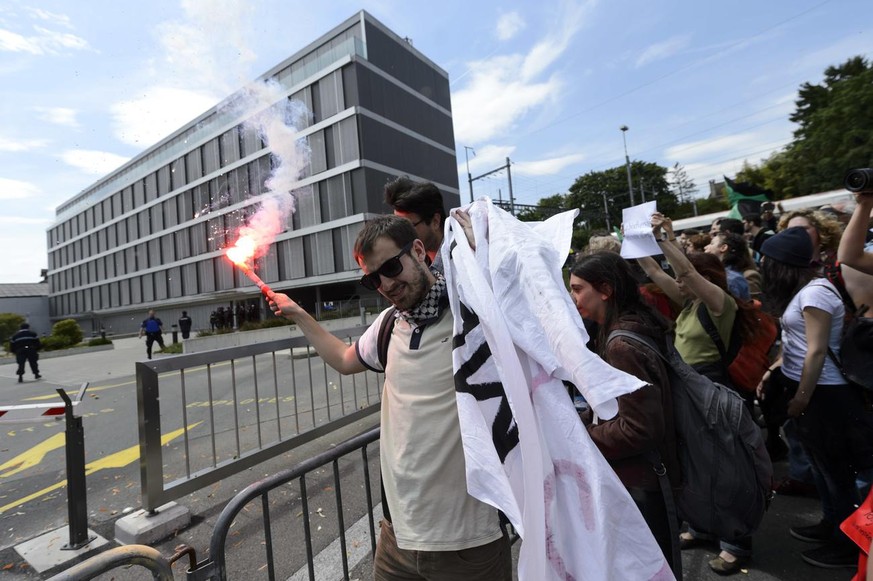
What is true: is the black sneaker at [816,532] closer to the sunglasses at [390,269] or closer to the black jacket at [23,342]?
the sunglasses at [390,269]

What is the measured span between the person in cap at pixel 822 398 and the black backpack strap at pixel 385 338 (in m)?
2.47

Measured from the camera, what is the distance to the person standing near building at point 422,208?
273cm

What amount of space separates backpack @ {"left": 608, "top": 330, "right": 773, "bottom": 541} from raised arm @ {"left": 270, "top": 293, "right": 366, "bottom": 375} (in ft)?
3.87

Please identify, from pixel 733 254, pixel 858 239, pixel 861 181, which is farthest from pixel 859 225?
pixel 733 254

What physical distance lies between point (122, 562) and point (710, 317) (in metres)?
3.34

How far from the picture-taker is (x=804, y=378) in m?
2.70

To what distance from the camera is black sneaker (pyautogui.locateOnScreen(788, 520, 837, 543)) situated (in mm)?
2863

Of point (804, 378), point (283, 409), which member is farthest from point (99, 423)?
point (804, 378)

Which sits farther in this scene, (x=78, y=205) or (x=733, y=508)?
(x=78, y=205)

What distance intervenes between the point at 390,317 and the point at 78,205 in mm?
80509

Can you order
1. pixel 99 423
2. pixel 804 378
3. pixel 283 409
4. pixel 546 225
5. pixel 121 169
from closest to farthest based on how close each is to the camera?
1. pixel 546 225
2. pixel 804 378
3. pixel 283 409
4. pixel 99 423
5. pixel 121 169

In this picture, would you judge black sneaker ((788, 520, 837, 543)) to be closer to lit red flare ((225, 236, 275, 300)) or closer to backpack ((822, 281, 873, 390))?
backpack ((822, 281, 873, 390))

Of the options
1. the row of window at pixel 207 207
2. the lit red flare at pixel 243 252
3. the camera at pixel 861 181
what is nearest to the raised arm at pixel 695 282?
the camera at pixel 861 181

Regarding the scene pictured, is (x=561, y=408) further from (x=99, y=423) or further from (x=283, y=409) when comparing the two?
(x=99, y=423)
